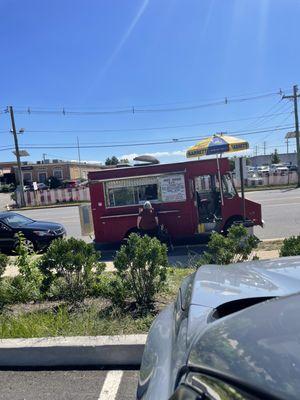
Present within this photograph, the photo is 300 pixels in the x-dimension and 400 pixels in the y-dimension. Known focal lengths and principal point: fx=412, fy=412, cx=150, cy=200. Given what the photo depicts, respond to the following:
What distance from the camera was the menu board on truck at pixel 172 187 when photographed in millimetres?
10805

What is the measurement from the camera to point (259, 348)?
1.37 metres

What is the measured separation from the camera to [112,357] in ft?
11.6

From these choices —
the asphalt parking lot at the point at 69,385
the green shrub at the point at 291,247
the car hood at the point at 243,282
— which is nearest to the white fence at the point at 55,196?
the green shrub at the point at 291,247

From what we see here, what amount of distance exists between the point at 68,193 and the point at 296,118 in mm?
21443

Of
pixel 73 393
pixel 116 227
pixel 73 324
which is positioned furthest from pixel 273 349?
pixel 116 227

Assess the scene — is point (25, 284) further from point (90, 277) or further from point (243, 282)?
point (243, 282)

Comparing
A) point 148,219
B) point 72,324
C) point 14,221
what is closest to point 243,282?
point 72,324

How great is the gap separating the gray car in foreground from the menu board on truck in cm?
824

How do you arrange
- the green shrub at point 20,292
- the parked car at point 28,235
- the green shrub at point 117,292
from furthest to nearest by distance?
the parked car at point 28,235, the green shrub at point 20,292, the green shrub at point 117,292

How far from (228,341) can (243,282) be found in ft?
2.93

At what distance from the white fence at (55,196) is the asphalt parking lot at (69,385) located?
1315 inches

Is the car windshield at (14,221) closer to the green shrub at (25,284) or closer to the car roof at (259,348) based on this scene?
the green shrub at (25,284)

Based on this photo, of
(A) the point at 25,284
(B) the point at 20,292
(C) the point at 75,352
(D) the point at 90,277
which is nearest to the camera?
(C) the point at 75,352

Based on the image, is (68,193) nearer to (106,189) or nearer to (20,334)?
(106,189)
